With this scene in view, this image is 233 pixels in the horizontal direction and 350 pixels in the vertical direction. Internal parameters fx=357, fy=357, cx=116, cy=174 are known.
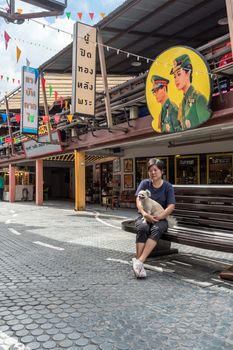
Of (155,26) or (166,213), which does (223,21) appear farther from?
(166,213)

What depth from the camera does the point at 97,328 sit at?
10.2 ft

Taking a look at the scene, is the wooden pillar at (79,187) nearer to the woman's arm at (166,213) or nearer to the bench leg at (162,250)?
the bench leg at (162,250)

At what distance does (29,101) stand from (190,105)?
8209mm

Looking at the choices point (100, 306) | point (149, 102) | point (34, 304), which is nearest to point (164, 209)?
point (100, 306)

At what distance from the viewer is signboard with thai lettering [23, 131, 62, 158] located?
16.5 metres

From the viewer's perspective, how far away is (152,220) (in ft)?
16.2

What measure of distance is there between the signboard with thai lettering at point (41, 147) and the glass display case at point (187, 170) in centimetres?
530

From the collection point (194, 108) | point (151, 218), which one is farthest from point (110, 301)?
point (194, 108)

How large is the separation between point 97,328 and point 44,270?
7.30ft

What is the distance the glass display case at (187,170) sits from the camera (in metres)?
14.5

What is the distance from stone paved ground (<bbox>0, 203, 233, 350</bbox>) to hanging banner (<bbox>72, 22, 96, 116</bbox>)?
16.9ft

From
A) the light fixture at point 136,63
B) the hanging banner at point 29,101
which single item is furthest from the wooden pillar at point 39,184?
the light fixture at point 136,63

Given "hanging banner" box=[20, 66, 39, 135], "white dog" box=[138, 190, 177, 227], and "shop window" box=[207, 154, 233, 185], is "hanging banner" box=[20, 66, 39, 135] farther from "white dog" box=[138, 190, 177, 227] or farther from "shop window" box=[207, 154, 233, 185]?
"white dog" box=[138, 190, 177, 227]

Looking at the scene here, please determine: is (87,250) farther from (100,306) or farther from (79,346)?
(79,346)
